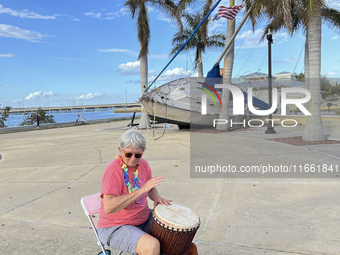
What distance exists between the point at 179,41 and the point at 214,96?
45.9 feet

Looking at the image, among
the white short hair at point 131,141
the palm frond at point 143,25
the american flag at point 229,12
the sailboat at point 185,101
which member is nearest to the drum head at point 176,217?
the white short hair at point 131,141

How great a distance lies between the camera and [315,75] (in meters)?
9.91

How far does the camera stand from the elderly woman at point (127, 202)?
7.39 ft

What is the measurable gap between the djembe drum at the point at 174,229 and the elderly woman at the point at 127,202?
88mm

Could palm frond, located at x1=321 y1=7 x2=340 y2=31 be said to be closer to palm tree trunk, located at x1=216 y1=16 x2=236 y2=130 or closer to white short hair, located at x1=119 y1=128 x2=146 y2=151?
palm tree trunk, located at x1=216 y1=16 x2=236 y2=130

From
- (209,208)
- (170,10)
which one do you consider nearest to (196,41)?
(170,10)

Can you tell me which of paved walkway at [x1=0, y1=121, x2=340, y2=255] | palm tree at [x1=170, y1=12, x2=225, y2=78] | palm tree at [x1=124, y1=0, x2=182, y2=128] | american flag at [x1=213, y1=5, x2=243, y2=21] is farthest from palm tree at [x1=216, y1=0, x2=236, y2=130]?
palm tree at [x1=170, y1=12, x2=225, y2=78]

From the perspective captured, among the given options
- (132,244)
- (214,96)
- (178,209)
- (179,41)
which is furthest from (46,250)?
(179,41)

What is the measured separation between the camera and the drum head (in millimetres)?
2168

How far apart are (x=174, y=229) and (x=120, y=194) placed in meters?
0.56

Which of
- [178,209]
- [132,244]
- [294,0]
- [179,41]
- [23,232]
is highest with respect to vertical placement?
[179,41]

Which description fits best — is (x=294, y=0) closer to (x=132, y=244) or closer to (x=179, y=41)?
(x=132, y=244)

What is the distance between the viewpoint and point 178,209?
239cm

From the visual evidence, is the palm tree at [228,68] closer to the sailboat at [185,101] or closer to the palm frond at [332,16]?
the sailboat at [185,101]
